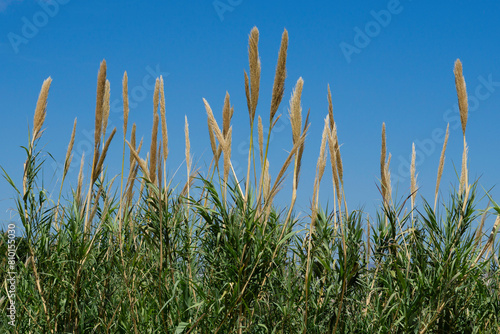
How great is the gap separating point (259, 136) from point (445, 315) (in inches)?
59.9

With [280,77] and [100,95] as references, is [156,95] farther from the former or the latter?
[280,77]

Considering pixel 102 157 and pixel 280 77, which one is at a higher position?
pixel 280 77

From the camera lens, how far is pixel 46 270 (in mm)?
2855

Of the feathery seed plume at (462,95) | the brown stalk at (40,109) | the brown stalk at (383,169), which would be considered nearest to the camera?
the brown stalk at (40,109)

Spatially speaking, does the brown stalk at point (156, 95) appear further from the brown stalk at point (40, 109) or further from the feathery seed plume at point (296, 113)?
the feathery seed plume at point (296, 113)

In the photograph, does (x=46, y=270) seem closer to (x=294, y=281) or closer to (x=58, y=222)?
(x=58, y=222)

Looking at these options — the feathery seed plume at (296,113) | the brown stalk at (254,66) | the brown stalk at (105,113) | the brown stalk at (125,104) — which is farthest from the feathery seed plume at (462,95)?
the brown stalk at (105,113)

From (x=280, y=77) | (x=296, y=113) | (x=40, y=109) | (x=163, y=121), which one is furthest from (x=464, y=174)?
(x=40, y=109)

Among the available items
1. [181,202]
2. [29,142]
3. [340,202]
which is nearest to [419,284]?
[340,202]

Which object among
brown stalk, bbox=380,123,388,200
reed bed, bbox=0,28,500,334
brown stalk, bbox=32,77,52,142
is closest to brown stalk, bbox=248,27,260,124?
reed bed, bbox=0,28,500,334

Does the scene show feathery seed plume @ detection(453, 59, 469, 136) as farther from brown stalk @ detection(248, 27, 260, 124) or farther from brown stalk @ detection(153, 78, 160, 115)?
brown stalk @ detection(153, 78, 160, 115)

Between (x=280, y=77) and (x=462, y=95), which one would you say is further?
(x=462, y=95)

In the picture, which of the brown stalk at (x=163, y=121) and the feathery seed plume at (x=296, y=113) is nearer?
the feathery seed plume at (x=296, y=113)

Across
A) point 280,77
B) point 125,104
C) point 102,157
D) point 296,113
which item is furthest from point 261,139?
point 102,157
